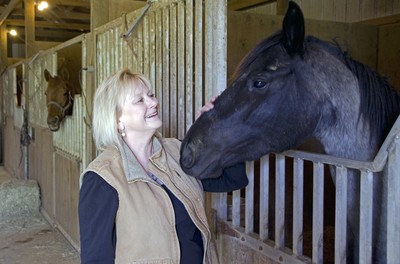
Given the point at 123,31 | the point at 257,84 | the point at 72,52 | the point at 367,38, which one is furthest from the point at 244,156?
the point at 72,52

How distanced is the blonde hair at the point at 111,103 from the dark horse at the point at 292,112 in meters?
0.24

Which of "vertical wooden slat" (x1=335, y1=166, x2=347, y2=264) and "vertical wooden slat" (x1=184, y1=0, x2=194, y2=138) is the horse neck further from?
"vertical wooden slat" (x1=184, y1=0, x2=194, y2=138)

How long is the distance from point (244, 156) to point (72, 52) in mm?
4417

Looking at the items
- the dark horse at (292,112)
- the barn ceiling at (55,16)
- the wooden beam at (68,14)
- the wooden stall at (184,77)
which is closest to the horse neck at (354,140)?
the dark horse at (292,112)

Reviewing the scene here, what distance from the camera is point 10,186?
5.41 m

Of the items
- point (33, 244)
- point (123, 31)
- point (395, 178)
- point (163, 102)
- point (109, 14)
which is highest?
point (109, 14)

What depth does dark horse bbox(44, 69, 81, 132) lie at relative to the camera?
4348 millimetres

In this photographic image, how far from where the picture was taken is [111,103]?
4.83ft

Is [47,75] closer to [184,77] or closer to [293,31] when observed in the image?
[184,77]

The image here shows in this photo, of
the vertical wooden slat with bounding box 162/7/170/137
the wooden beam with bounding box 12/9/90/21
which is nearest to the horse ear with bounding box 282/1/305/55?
the vertical wooden slat with bounding box 162/7/170/137

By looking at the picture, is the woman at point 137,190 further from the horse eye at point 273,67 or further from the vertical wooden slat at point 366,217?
the vertical wooden slat at point 366,217

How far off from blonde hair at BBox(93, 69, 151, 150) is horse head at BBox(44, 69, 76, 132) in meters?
3.01

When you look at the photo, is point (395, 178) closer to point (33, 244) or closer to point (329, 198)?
point (329, 198)

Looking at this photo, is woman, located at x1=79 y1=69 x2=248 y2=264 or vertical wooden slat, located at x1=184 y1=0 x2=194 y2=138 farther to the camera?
vertical wooden slat, located at x1=184 y1=0 x2=194 y2=138
